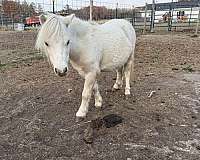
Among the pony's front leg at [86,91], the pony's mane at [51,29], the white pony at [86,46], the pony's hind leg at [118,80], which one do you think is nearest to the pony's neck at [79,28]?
the white pony at [86,46]

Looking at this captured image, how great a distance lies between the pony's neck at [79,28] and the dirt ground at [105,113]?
3.77 ft

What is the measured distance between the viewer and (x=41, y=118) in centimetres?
386

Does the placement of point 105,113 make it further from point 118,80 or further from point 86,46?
point 118,80

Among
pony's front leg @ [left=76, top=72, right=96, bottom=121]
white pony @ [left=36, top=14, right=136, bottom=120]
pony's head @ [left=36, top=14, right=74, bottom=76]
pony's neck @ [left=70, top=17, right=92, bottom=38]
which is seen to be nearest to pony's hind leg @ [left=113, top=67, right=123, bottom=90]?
white pony @ [left=36, top=14, right=136, bottom=120]

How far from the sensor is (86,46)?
3648 millimetres

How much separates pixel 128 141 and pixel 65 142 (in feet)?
2.36

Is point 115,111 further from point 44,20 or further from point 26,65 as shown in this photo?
point 26,65

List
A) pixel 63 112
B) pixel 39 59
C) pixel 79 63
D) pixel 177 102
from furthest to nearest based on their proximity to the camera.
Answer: pixel 39 59
pixel 177 102
pixel 63 112
pixel 79 63

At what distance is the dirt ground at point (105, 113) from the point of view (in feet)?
9.86

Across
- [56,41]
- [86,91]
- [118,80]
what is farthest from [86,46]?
[118,80]

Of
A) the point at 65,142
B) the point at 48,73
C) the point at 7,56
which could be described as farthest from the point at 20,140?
the point at 7,56

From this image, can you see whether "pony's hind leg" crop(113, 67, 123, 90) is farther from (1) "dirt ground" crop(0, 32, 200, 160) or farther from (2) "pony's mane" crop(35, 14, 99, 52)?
(2) "pony's mane" crop(35, 14, 99, 52)

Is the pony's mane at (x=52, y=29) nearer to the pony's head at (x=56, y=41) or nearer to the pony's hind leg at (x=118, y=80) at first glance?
the pony's head at (x=56, y=41)

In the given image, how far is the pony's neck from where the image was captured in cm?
353
